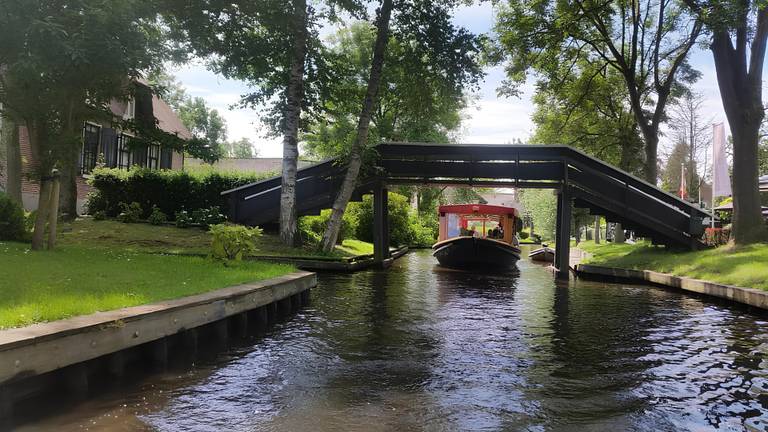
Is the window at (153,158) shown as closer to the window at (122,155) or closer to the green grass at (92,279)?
the window at (122,155)

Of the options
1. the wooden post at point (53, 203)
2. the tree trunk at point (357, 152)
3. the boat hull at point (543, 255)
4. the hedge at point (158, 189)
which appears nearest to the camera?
the wooden post at point (53, 203)

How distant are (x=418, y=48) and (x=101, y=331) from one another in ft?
54.8

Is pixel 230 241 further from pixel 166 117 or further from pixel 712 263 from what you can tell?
pixel 166 117

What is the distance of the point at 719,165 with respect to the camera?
59.0ft

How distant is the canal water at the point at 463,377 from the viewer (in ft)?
16.3

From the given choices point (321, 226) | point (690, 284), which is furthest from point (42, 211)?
point (321, 226)

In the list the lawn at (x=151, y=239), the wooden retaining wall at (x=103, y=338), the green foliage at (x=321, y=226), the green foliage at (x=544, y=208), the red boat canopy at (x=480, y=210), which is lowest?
the wooden retaining wall at (x=103, y=338)

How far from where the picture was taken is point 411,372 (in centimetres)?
656

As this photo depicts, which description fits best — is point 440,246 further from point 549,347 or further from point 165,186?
point 549,347

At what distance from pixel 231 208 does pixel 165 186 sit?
10.6 ft

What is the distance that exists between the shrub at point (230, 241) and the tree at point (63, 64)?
306cm

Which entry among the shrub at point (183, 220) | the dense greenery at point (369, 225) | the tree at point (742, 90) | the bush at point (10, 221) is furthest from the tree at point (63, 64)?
the tree at point (742, 90)

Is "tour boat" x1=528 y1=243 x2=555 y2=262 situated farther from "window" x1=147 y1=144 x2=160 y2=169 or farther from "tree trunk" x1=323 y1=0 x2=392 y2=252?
"window" x1=147 y1=144 x2=160 y2=169

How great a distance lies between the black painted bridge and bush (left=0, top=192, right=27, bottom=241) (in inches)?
303
